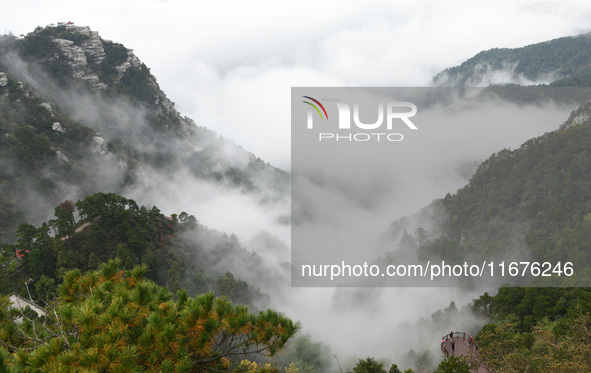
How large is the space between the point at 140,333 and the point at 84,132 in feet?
240

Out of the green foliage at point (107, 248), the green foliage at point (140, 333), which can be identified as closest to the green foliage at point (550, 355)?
the green foliage at point (140, 333)

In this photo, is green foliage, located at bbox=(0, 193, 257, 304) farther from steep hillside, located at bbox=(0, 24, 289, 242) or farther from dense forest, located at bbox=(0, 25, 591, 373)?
steep hillside, located at bbox=(0, 24, 289, 242)

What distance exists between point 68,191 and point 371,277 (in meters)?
53.3

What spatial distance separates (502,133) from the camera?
428 feet

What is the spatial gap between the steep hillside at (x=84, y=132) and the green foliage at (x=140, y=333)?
4731cm

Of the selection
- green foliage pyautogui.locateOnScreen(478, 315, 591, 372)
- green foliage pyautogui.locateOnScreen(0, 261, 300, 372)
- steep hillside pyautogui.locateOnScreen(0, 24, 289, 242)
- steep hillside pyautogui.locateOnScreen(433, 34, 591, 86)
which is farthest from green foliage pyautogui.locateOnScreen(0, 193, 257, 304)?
steep hillside pyautogui.locateOnScreen(433, 34, 591, 86)

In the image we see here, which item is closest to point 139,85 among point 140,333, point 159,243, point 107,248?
point 159,243

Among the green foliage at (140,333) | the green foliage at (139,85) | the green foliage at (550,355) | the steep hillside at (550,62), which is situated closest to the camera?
the green foliage at (140,333)

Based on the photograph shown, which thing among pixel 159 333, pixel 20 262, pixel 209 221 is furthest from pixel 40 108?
pixel 159 333

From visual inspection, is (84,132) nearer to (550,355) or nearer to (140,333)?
(140,333)

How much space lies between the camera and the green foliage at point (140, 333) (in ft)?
21.1

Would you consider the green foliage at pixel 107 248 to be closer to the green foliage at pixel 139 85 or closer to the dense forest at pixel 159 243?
the dense forest at pixel 159 243

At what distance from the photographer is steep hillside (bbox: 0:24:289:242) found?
55188 millimetres

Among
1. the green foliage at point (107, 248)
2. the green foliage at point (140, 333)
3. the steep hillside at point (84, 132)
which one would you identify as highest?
the steep hillside at point (84, 132)
